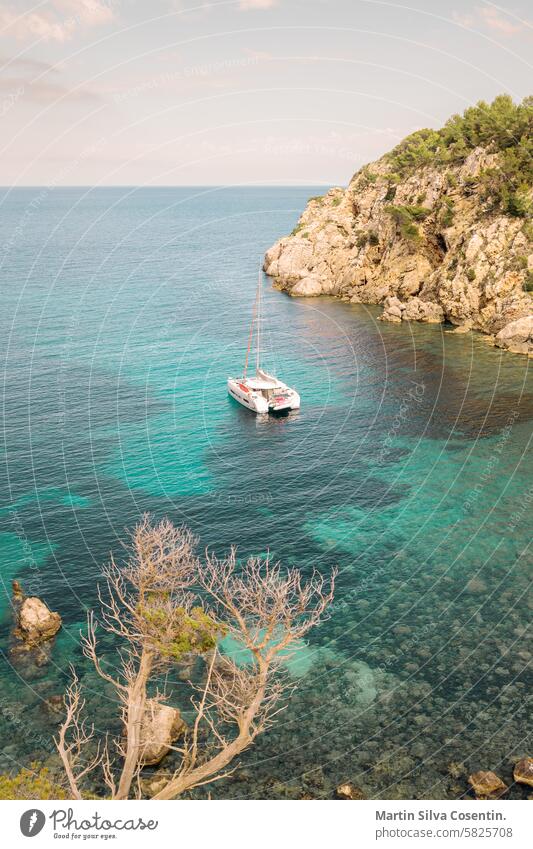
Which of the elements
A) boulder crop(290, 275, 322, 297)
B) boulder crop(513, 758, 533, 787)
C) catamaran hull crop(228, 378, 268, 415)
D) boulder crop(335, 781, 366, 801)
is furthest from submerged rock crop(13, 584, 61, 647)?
boulder crop(290, 275, 322, 297)

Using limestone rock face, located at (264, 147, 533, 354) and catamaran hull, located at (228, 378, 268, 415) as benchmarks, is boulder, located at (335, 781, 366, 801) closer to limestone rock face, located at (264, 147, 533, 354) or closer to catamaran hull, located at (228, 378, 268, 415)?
catamaran hull, located at (228, 378, 268, 415)

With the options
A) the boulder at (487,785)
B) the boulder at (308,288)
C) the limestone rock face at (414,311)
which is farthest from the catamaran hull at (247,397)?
the boulder at (308,288)

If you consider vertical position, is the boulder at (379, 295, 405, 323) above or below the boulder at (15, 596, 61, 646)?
above

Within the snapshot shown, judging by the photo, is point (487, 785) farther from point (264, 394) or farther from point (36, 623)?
point (264, 394)

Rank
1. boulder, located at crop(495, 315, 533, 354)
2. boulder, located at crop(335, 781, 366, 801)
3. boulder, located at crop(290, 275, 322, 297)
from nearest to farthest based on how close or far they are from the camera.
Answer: boulder, located at crop(335, 781, 366, 801) → boulder, located at crop(495, 315, 533, 354) → boulder, located at crop(290, 275, 322, 297)

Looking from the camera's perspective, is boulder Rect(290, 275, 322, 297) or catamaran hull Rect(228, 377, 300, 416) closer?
catamaran hull Rect(228, 377, 300, 416)

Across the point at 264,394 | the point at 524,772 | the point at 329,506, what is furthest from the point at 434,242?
the point at 524,772
